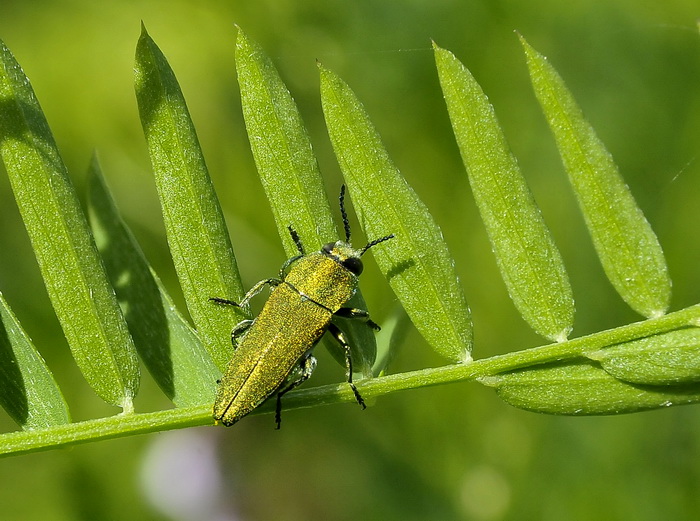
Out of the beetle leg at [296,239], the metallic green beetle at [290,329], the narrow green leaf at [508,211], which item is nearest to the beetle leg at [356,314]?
the metallic green beetle at [290,329]

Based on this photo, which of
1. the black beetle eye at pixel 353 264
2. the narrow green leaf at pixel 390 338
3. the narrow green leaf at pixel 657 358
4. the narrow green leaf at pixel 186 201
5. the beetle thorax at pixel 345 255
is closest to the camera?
the narrow green leaf at pixel 657 358

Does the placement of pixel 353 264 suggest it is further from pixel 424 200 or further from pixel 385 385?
pixel 424 200

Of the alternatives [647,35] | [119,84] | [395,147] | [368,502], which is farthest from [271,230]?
[647,35]

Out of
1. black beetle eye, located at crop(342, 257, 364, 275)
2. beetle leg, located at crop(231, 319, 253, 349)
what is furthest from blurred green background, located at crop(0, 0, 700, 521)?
beetle leg, located at crop(231, 319, 253, 349)

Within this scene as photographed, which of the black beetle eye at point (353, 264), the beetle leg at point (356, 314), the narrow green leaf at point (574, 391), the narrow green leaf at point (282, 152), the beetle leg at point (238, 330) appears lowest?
the narrow green leaf at point (574, 391)

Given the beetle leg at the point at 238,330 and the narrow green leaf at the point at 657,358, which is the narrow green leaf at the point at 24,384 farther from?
the narrow green leaf at the point at 657,358

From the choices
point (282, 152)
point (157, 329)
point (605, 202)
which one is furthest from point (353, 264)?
point (605, 202)
